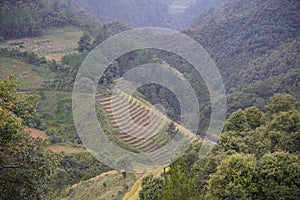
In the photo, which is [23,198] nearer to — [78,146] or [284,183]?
[284,183]

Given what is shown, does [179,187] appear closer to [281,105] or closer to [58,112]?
[281,105]

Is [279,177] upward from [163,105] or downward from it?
upward

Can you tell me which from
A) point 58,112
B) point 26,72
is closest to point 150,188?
point 58,112

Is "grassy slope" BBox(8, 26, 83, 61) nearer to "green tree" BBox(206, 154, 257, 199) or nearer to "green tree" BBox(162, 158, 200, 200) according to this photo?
"green tree" BBox(206, 154, 257, 199)

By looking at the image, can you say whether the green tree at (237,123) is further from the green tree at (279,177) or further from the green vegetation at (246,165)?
the green tree at (279,177)

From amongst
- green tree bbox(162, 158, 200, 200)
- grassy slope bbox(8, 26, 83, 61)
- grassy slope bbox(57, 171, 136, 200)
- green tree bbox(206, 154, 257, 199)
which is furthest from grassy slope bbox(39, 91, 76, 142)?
green tree bbox(162, 158, 200, 200)

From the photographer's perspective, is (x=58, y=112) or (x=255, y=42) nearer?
(x=58, y=112)

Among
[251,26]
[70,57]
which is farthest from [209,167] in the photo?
[251,26]

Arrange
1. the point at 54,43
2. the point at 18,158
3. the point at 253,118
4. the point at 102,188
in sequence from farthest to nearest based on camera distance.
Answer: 1. the point at 54,43
2. the point at 253,118
3. the point at 102,188
4. the point at 18,158
